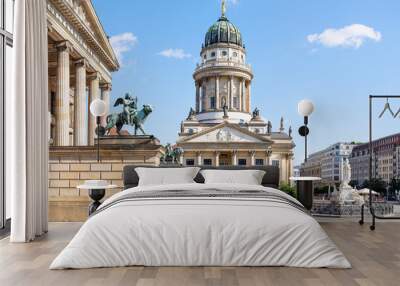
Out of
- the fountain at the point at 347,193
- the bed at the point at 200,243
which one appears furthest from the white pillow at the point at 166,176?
the fountain at the point at 347,193

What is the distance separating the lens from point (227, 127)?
29.5 m

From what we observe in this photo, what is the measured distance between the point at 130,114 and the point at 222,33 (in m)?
26.0

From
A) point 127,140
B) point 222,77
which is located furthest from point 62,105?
point 222,77

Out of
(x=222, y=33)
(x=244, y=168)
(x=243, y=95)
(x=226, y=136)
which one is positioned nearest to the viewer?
(x=244, y=168)

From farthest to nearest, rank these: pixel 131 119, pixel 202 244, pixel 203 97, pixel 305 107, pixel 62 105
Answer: pixel 203 97 → pixel 62 105 → pixel 131 119 → pixel 305 107 → pixel 202 244

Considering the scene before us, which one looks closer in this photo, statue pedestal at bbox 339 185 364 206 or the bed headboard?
the bed headboard

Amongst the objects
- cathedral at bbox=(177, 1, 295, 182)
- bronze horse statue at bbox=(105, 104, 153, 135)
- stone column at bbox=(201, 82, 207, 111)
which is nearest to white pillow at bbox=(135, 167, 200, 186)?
bronze horse statue at bbox=(105, 104, 153, 135)

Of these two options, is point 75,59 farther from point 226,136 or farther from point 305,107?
point 226,136

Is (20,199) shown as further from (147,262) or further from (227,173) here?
(227,173)

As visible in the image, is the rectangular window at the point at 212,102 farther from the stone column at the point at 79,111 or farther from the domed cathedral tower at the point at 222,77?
the stone column at the point at 79,111

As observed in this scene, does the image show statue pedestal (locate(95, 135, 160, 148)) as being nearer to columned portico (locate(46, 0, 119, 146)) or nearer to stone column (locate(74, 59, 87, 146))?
columned portico (locate(46, 0, 119, 146))

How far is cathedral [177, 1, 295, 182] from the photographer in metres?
29.5

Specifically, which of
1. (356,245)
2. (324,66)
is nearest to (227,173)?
(356,245)

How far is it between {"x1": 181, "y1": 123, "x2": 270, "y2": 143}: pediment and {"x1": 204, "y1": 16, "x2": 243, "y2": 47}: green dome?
24.0ft
